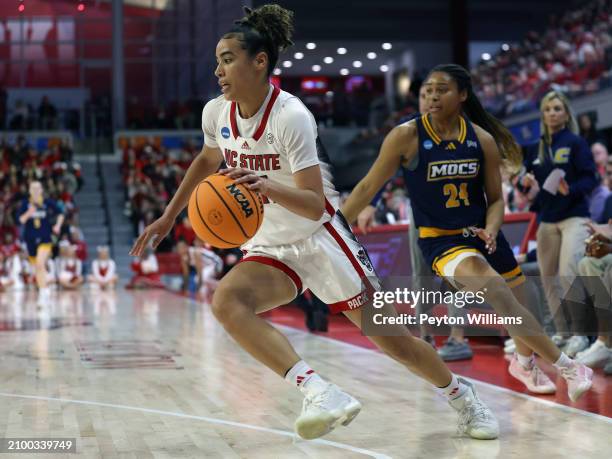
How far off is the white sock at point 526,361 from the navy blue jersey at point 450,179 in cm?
85

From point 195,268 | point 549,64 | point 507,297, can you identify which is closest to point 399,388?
point 507,297

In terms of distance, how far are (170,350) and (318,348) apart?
3.99ft

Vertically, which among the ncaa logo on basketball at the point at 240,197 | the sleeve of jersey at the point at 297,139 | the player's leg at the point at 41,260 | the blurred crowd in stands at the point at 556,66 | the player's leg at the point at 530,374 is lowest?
the player's leg at the point at 41,260

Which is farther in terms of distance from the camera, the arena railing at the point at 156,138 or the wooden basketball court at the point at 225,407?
the arena railing at the point at 156,138

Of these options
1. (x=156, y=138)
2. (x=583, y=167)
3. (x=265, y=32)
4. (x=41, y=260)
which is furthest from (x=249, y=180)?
(x=156, y=138)

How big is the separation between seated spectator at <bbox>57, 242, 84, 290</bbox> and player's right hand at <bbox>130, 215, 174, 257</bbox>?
45.5ft

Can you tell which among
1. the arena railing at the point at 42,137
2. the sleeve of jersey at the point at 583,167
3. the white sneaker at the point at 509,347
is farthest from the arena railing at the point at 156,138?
the sleeve of jersey at the point at 583,167

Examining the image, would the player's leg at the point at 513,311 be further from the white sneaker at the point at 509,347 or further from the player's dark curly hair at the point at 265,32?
the white sneaker at the point at 509,347

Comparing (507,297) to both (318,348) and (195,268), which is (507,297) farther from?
(195,268)

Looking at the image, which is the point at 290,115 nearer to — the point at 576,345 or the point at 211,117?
the point at 211,117

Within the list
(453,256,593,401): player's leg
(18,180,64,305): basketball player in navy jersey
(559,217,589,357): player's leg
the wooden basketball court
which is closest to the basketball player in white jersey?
the wooden basketball court

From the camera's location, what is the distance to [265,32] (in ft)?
12.2

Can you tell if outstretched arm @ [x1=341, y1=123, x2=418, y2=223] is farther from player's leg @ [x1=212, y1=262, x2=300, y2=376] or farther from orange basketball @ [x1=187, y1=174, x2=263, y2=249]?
orange basketball @ [x1=187, y1=174, x2=263, y2=249]
